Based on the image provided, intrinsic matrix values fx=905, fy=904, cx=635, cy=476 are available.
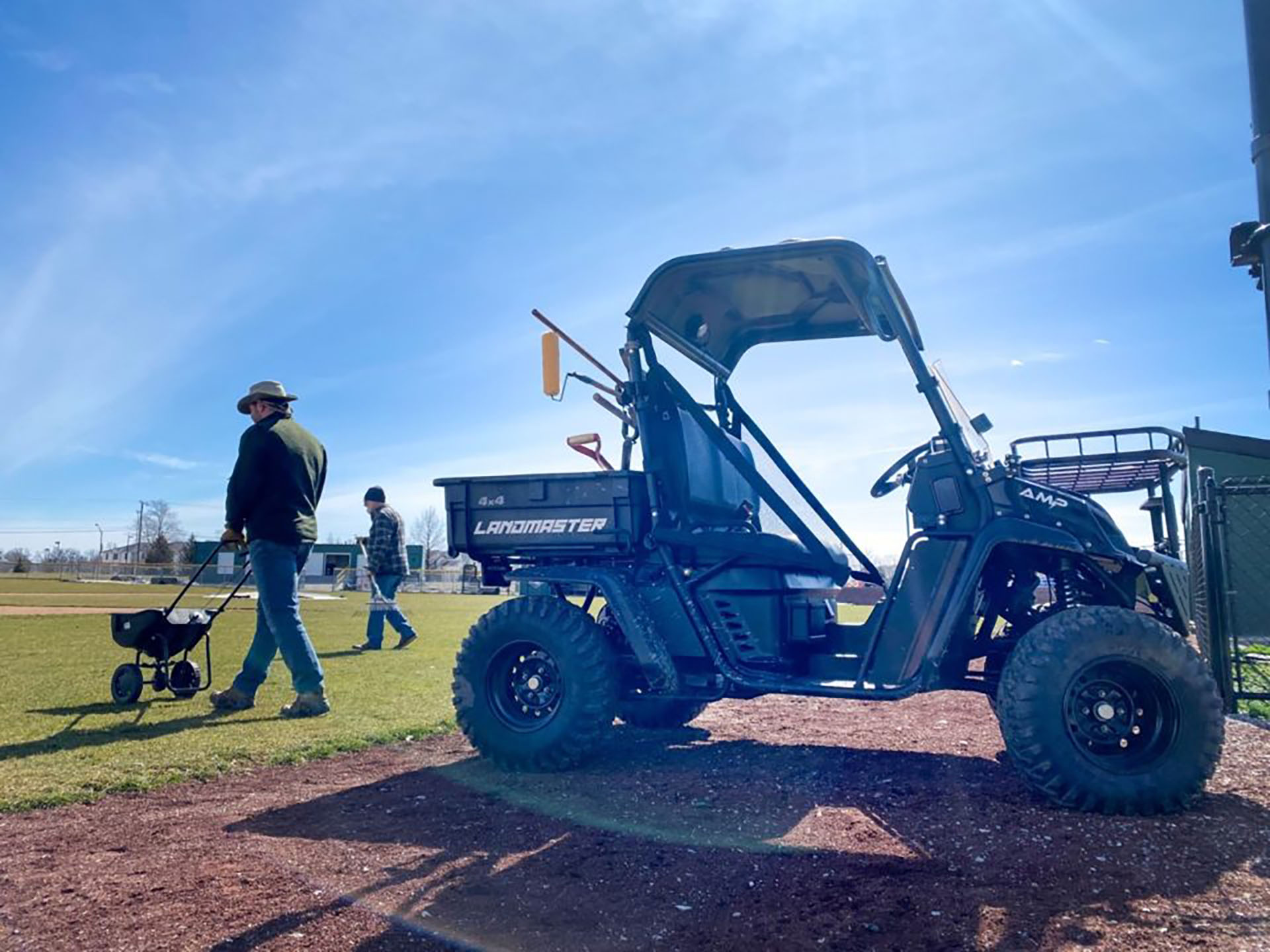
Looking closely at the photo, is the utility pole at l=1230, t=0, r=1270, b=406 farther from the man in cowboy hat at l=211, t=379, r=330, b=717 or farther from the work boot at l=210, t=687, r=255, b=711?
the work boot at l=210, t=687, r=255, b=711

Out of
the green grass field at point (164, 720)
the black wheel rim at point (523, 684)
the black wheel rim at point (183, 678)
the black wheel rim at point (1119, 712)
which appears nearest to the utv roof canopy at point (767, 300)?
the black wheel rim at point (1119, 712)

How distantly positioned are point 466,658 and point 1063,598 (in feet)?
10.9

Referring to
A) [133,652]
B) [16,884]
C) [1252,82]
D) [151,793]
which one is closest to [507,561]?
[151,793]

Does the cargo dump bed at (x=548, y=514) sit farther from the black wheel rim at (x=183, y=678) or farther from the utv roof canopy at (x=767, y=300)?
the black wheel rim at (x=183, y=678)

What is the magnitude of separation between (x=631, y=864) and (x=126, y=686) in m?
4.62

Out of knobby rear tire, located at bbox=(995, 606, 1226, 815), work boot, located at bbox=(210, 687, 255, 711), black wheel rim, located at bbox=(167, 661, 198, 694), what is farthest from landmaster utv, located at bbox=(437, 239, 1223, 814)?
black wheel rim, located at bbox=(167, 661, 198, 694)

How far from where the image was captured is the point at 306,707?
19.7 ft

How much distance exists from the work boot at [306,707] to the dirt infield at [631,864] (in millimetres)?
1319

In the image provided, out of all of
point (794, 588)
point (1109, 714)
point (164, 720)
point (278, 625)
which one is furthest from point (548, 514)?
point (1109, 714)

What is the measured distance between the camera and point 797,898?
2.85 metres

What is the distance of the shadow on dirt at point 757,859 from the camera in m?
2.62

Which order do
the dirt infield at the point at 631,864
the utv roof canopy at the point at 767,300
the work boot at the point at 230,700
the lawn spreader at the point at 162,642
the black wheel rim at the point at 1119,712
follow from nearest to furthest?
the dirt infield at the point at 631,864 → the black wheel rim at the point at 1119,712 → the utv roof canopy at the point at 767,300 → the work boot at the point at 230,700 → the lawn spreader at the point at 162,642

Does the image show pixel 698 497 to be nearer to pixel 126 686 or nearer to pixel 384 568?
pixel 126 686

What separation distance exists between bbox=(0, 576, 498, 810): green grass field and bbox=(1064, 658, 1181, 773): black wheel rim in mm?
3810
